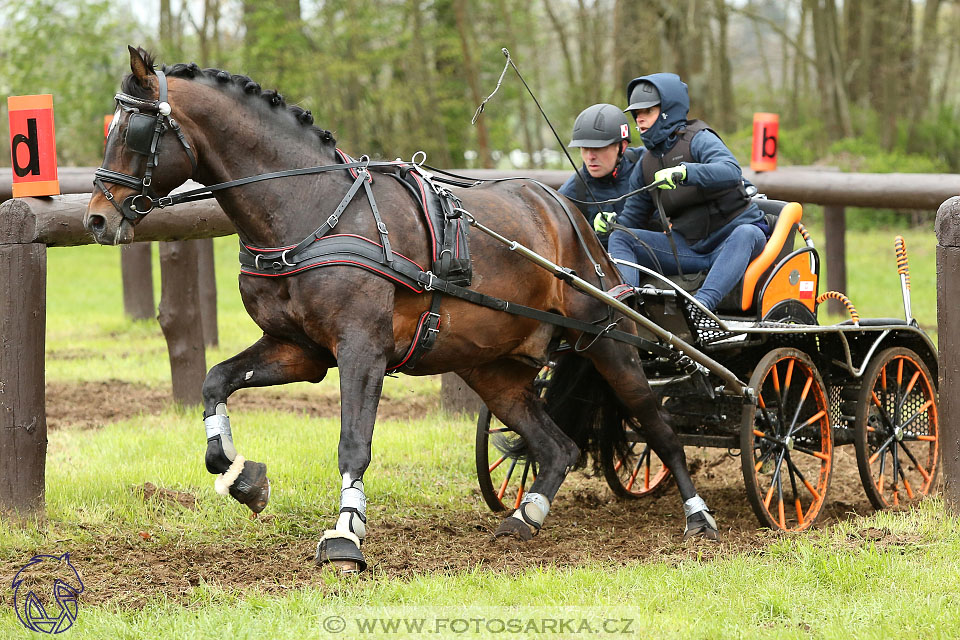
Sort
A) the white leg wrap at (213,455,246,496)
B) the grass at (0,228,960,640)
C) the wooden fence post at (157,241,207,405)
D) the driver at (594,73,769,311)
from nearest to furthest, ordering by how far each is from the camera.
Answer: the grass at (0,228,960,640) < the white leg wrap at (213,455,246,496) < the driver at (594,73,769,311) < the wooden fence post at (157,241,207,405)

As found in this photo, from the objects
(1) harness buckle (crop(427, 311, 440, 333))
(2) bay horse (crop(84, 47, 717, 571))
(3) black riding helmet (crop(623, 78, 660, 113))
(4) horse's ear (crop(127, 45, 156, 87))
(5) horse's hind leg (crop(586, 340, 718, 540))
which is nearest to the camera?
(4) horse's ear (crop(127, 45, 156, 87))

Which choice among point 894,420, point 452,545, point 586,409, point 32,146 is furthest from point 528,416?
point 32,146

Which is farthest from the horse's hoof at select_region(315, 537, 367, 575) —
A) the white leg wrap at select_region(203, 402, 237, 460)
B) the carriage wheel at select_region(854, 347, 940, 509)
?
the carriage wheel at select_region(854, 347, 940, 509)

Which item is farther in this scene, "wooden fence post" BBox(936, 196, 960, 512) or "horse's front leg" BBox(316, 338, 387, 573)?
"wooden fence post" BBox(936, 196, 960, 512)

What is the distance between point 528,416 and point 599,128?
5.28 feet

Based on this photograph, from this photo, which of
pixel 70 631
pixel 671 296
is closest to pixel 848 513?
pixel 671 296

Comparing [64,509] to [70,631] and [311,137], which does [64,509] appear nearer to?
[70,631]

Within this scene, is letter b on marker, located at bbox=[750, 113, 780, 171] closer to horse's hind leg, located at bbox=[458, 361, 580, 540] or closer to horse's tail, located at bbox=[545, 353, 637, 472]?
horse's tail, located at bbox=[545, 353, 637, 472]

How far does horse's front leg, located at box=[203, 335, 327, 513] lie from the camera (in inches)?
177

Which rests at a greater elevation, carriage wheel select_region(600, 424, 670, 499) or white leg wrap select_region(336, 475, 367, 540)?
white leg wrap select_region(336, 475, 367, 540)

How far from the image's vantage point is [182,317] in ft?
25.2

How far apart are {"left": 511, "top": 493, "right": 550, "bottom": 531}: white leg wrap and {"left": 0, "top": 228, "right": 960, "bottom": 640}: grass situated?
592 millimetres

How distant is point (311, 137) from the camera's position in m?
4.60

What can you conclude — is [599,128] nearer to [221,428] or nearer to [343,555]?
[221,428]
